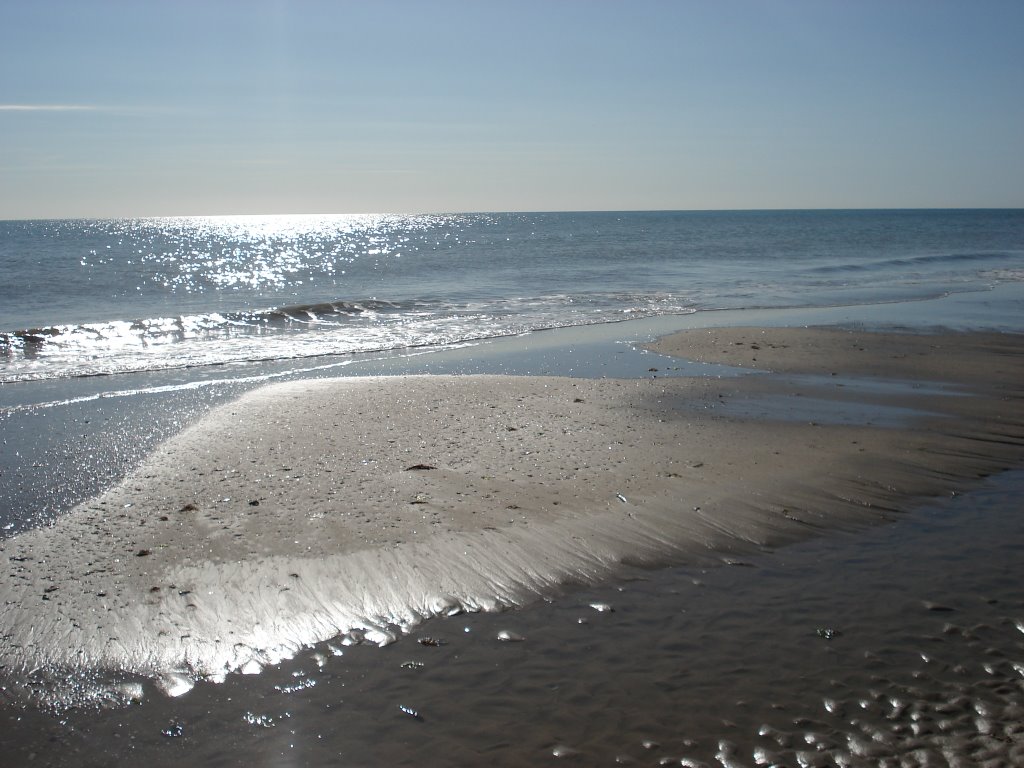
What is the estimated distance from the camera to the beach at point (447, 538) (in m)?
4.46

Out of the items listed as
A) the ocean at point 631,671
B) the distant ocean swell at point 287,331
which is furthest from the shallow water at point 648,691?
the distant ocean swell at point 287,331

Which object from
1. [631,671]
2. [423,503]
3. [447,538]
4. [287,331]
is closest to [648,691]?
[631,671]

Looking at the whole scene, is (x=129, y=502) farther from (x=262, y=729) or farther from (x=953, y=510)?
(x=953, y=510)

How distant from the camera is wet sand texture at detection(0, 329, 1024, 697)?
5.29 m

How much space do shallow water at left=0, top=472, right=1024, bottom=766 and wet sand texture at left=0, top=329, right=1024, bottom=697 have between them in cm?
37

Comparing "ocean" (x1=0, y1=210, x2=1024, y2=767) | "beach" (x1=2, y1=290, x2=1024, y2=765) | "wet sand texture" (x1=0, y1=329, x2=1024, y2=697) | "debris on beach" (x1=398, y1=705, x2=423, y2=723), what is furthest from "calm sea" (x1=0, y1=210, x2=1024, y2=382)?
"debris on beach" (x1=398, y1=705, x2=423, y2=723)

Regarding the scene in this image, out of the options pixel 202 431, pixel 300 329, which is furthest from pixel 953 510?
pixel 300 329

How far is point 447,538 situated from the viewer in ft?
21.3

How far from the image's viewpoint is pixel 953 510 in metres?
7.18

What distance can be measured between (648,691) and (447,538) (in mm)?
2472

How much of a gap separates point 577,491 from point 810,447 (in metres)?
3.16

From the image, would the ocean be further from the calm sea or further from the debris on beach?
the calm sea

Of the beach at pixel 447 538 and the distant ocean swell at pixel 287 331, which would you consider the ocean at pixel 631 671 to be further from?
the distant ocean swell at pixel 287 331

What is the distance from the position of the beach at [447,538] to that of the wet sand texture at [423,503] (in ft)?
0.09
